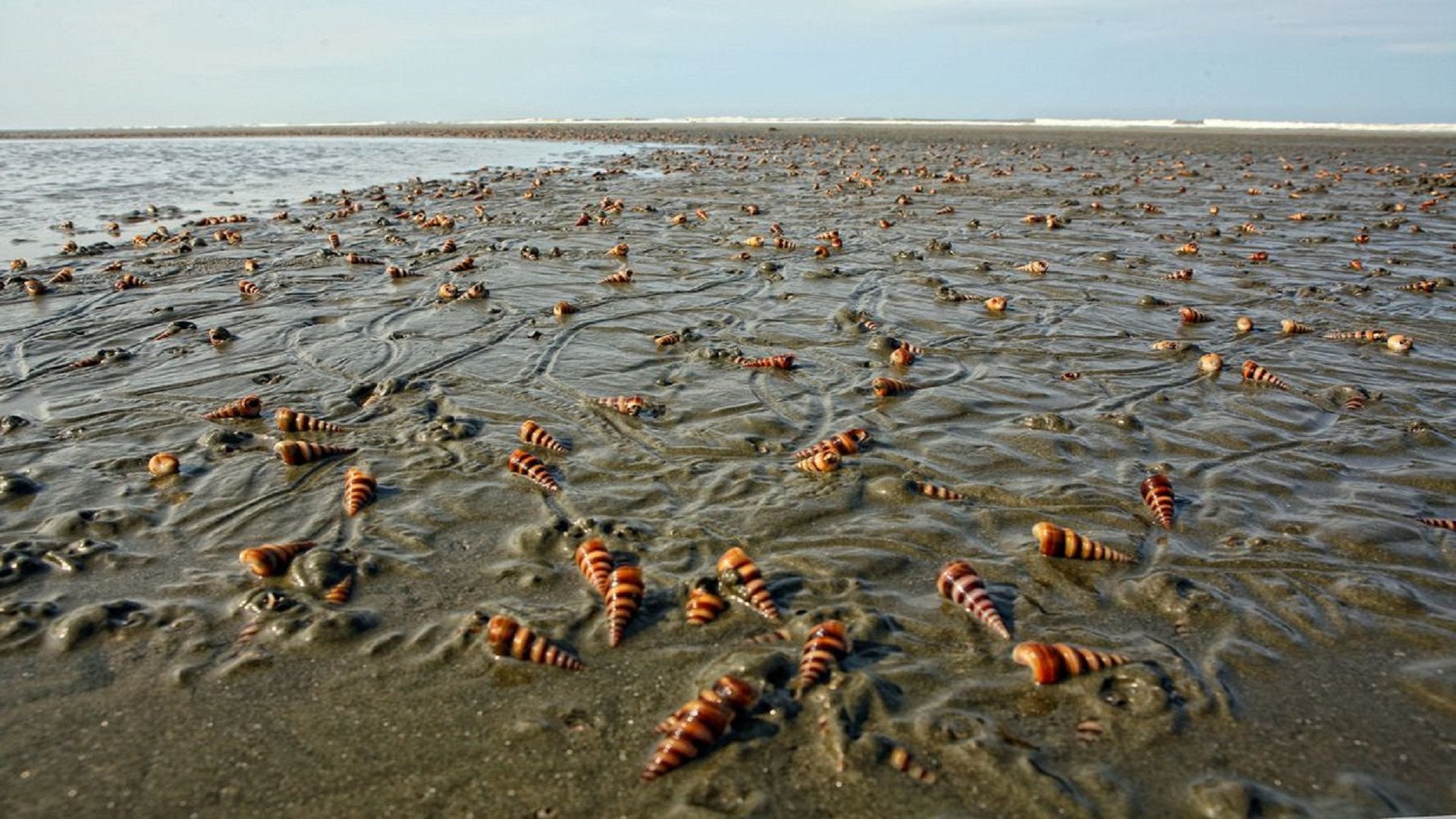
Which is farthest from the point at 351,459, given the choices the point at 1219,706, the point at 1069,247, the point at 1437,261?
the point at 1437,261

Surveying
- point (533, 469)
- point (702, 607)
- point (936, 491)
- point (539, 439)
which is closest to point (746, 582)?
point (702, 607)

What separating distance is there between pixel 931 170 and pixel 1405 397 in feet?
92.3

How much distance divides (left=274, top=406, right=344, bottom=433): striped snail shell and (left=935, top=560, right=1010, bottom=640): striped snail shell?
19.7 feet

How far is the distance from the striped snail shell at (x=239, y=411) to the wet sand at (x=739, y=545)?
3.3 inches

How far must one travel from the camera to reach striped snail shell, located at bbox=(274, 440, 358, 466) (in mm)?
6906

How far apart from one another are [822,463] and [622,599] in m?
2.52

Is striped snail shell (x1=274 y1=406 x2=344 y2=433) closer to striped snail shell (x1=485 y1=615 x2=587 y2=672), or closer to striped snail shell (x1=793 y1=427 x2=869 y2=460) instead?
striped snail shell (x1=485 y1=615 x2=587 y2=672)

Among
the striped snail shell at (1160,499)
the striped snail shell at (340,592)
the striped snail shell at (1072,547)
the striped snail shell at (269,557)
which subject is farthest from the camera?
the striped snail shell at (1160,499)

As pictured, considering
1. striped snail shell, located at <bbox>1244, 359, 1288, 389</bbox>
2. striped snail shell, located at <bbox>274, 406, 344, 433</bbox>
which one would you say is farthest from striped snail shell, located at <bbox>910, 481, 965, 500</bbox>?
striped snail shell, located at <bbox>274, 406, 344, 433</bbox>

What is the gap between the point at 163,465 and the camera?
673 cm

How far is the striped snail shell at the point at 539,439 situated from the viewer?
7234mm

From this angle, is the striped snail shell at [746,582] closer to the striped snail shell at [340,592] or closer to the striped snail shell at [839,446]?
the striped snail shell at [839,446]

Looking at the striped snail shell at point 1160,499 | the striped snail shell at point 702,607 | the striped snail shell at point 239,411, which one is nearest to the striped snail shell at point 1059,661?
the striped snail shell at point 702,607

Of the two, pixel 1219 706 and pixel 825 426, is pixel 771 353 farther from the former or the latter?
pixel 1219 706
